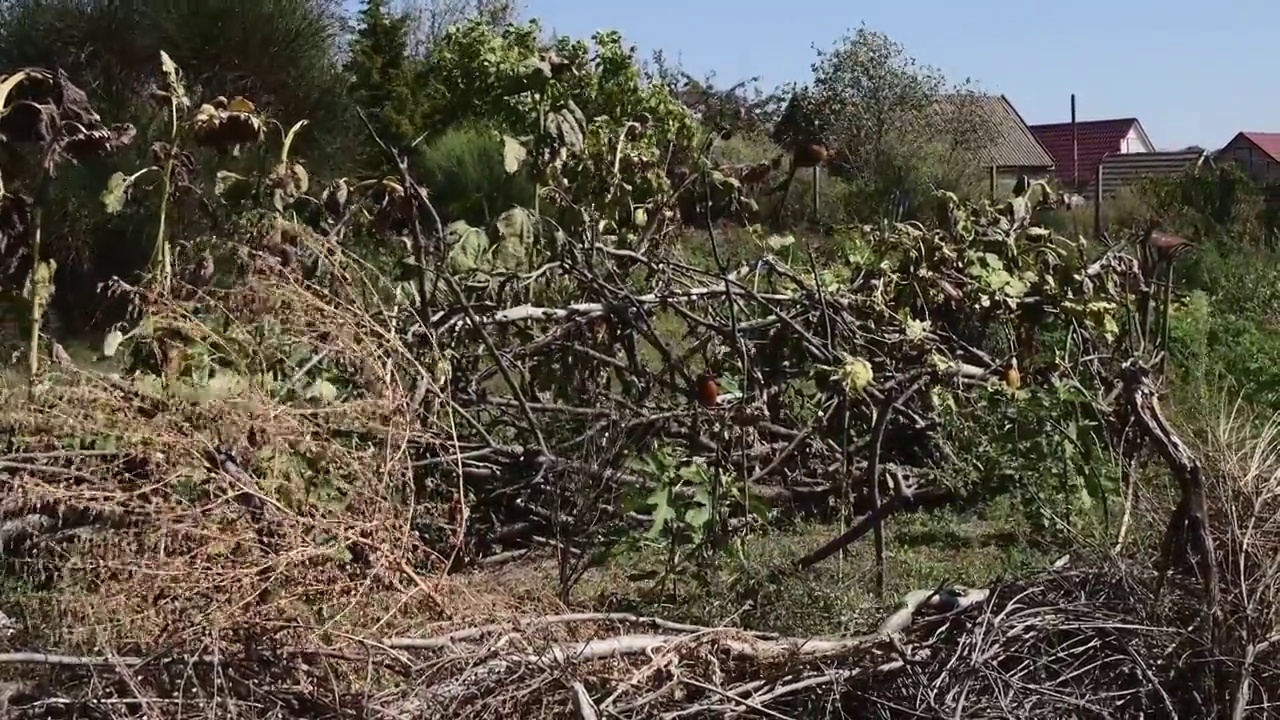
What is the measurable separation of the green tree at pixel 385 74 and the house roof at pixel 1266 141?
35540 mm

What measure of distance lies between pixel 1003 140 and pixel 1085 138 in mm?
19730

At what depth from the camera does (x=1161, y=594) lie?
3.49m

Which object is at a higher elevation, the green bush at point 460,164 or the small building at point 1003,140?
the small building at point 1003,140

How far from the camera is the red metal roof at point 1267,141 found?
151ft

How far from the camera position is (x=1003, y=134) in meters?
33.6

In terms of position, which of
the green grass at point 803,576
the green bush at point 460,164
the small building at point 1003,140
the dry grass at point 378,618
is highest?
the small building at point 1003,140

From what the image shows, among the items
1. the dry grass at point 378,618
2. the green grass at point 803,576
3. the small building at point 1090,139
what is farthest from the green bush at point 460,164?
the small building at point 1090,139

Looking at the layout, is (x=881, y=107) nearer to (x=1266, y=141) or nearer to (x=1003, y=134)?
(x=1003, y=134)

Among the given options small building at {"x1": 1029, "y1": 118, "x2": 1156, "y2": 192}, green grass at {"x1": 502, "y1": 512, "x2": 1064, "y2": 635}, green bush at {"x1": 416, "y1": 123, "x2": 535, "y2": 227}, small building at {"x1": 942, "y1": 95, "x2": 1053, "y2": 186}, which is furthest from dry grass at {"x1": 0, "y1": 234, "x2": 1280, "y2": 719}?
small building at {"x1": 1029, "y1": 118, "x2": 1156, "y2": 192}

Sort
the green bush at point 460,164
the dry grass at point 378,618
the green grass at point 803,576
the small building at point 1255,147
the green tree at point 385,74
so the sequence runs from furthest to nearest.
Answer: the small building at point 1255,147 → the green tree at point 385,74 → the green bush at point 460,164 → the green grass at point 803,576 → the dry grass at point 378,618

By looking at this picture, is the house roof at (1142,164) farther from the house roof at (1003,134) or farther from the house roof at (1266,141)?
the house roof at (1266,141)

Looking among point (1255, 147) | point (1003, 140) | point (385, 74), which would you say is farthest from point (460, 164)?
point (1255, 147)

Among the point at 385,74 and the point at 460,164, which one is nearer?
the point at 460,164

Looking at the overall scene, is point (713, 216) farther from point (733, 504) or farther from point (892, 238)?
point (733, 504)
